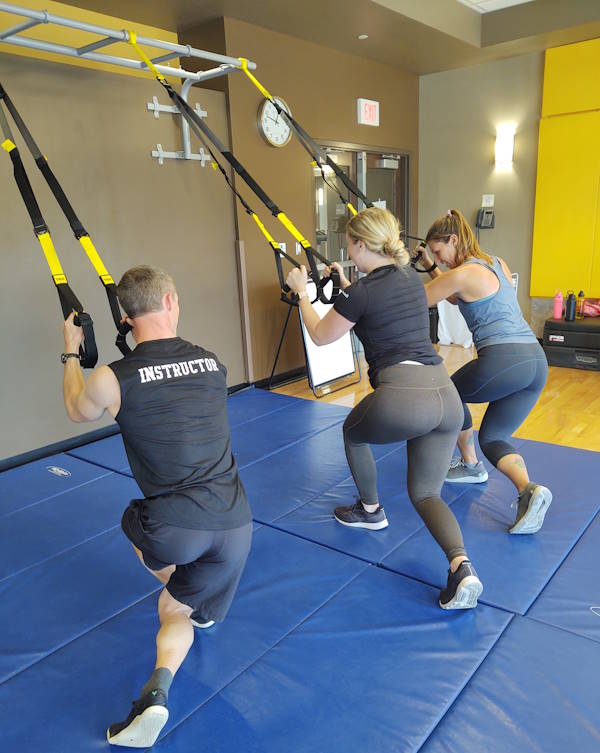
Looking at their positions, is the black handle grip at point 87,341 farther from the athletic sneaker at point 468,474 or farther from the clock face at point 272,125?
the clock face at point 272,125

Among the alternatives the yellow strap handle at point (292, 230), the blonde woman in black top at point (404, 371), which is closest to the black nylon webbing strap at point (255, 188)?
the yellow strap handle at point (292, 230)

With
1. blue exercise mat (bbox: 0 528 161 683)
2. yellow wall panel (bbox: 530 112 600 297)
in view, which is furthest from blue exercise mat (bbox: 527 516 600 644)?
yellow wall panel (bbox: 530 112 600 297)

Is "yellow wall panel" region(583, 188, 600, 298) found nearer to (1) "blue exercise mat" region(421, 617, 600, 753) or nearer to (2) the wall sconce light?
(2) the wall sconce light

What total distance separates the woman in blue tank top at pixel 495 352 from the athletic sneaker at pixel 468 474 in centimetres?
40

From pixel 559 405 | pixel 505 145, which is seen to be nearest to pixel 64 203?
pixel 559 405

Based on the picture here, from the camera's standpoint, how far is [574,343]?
225 inches

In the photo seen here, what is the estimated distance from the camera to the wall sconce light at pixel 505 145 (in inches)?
254

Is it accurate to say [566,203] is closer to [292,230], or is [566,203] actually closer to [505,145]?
[505,145]

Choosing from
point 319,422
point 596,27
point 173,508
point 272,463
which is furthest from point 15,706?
point 596,27

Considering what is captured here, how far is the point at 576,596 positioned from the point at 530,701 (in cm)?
59

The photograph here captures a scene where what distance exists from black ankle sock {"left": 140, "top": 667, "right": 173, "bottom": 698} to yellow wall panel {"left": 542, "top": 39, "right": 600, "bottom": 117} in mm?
6374

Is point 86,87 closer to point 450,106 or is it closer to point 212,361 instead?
point 212,361

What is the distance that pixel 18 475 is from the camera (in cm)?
359

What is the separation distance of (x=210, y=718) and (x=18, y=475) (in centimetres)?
241
